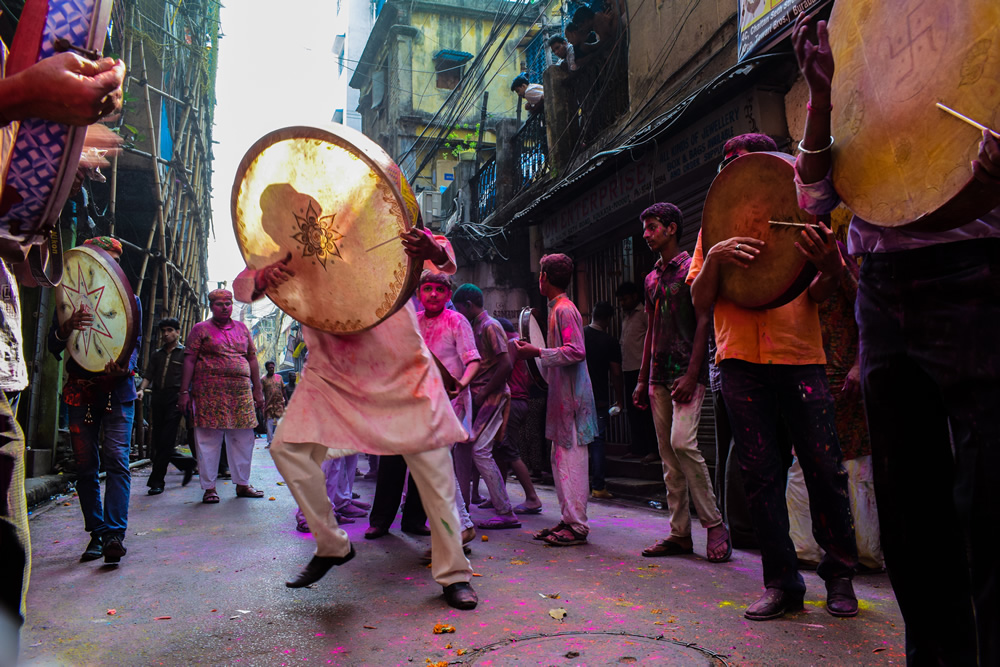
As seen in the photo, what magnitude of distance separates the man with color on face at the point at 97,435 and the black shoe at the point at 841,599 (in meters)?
4.06

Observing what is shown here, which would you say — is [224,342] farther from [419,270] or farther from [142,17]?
[142,17]

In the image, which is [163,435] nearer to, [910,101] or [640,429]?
[640,429]

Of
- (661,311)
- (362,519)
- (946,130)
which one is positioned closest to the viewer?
(946,130)

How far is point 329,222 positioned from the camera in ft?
11.2

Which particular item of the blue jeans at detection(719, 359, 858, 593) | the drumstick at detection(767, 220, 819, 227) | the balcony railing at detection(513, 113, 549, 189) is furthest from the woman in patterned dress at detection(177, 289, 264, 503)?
the balcony railing at detection(513, 113, 549, 189)

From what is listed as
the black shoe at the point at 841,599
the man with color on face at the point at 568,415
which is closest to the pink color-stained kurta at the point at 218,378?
the man with color on face at the point at 568,415

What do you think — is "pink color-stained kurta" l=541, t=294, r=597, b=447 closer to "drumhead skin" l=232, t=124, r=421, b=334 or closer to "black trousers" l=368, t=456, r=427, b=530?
"black trousers" l=368, t=456, r=427, b=530

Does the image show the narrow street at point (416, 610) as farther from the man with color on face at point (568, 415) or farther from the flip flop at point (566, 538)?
the man with color on face at point (568, 415)

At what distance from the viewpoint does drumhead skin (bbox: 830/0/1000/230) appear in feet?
5.46

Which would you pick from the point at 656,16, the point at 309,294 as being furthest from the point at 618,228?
the point at 309,294

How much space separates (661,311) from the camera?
4707 mm

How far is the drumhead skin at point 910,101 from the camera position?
1665mm

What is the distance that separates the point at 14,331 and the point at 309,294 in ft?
5.31

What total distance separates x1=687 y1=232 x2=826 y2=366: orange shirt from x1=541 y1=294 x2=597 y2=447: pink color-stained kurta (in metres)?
1.80
